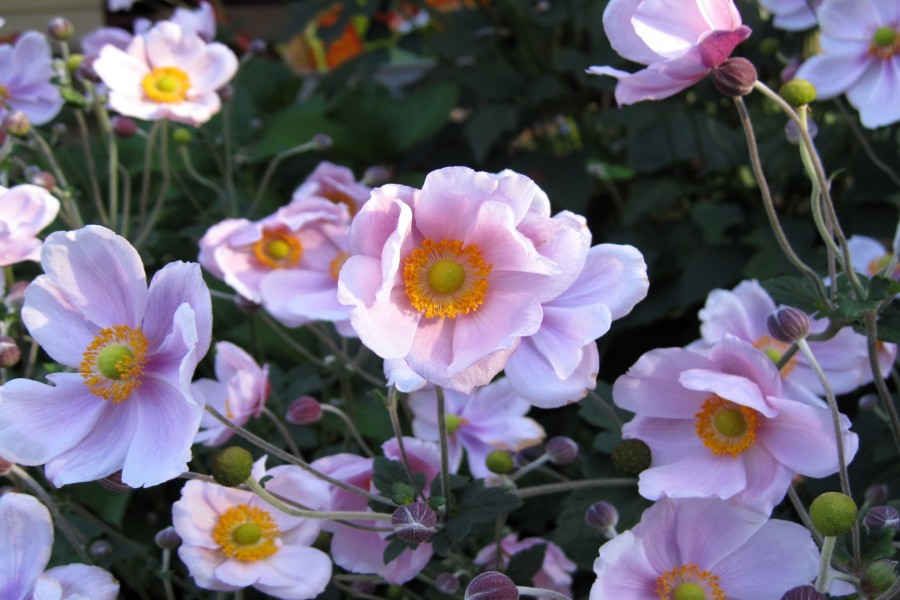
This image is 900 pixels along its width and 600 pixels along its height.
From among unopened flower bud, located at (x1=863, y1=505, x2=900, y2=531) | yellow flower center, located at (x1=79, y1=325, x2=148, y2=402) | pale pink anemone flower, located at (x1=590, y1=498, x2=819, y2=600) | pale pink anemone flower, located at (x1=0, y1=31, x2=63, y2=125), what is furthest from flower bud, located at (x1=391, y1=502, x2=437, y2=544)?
pale pink anemone flower, located at (x1=0, y1=31, x2=63, y2=125)

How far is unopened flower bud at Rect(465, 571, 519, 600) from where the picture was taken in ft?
2.78

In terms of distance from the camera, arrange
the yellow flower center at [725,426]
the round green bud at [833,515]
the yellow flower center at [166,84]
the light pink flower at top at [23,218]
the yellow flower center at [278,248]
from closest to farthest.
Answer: the round green bud at [833,515] → the yellow flower center at [725,426] → the light pink flower at top at [23,218] → the yellow flower center at [278,248] → the yellow flower center at [166,84]

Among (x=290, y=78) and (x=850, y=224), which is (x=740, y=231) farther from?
(x=290, y=78)

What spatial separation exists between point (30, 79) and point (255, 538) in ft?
3.31

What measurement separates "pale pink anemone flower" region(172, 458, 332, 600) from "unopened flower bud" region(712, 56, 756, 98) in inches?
24.2

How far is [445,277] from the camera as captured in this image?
0.94 metres

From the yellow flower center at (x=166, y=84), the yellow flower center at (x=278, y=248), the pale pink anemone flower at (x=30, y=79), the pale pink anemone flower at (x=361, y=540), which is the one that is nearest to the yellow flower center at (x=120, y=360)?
the pale pink anemone flower at (x=361, y=540)

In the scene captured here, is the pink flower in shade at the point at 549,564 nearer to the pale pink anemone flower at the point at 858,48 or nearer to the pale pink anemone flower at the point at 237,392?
the pale pink anemone flower at the point at 237,392

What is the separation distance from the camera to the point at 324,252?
1477mm

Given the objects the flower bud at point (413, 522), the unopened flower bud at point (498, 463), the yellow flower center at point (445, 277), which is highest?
the yellow flower center at point (445, 277)

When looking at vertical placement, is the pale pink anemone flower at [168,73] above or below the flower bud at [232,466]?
below

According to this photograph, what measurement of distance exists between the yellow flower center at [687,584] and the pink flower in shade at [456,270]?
292 millimetres

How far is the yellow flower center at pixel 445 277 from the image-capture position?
3.09 ft

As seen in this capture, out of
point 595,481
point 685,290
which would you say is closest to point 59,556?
point 595,481
